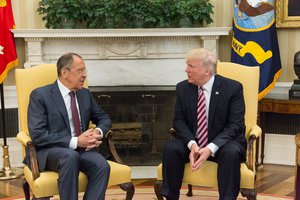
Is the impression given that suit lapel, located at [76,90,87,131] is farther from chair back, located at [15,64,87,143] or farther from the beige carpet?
the beige carpet

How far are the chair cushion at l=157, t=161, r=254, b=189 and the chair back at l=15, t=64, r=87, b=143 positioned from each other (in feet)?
4.01

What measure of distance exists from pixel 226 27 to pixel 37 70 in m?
2.23

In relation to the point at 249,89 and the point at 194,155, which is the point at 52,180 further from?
the point at 249,89

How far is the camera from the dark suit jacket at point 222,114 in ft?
9.71

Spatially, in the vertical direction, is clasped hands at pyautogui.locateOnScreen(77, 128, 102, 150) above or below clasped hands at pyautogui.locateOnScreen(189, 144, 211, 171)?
above

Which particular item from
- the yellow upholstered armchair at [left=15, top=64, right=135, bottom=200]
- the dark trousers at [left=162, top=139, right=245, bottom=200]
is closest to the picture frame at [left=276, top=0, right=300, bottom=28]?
the dark trousers at [left=162, top=139, right=245, bottom=200]

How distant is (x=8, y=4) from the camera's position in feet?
14.0

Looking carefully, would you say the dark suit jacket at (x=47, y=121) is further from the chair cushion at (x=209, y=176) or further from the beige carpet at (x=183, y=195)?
the beige carpet at (x=183, y=195)

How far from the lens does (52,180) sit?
2.66 m

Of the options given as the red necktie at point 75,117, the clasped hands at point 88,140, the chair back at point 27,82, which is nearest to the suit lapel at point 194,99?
the clasped hands at point 88,140

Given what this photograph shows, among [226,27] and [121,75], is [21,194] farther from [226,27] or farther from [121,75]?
[226,27]

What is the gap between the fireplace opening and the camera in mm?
4547

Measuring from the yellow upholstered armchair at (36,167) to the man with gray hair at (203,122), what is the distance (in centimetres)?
29

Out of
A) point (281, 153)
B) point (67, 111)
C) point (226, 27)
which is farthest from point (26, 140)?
point (281, 153)
